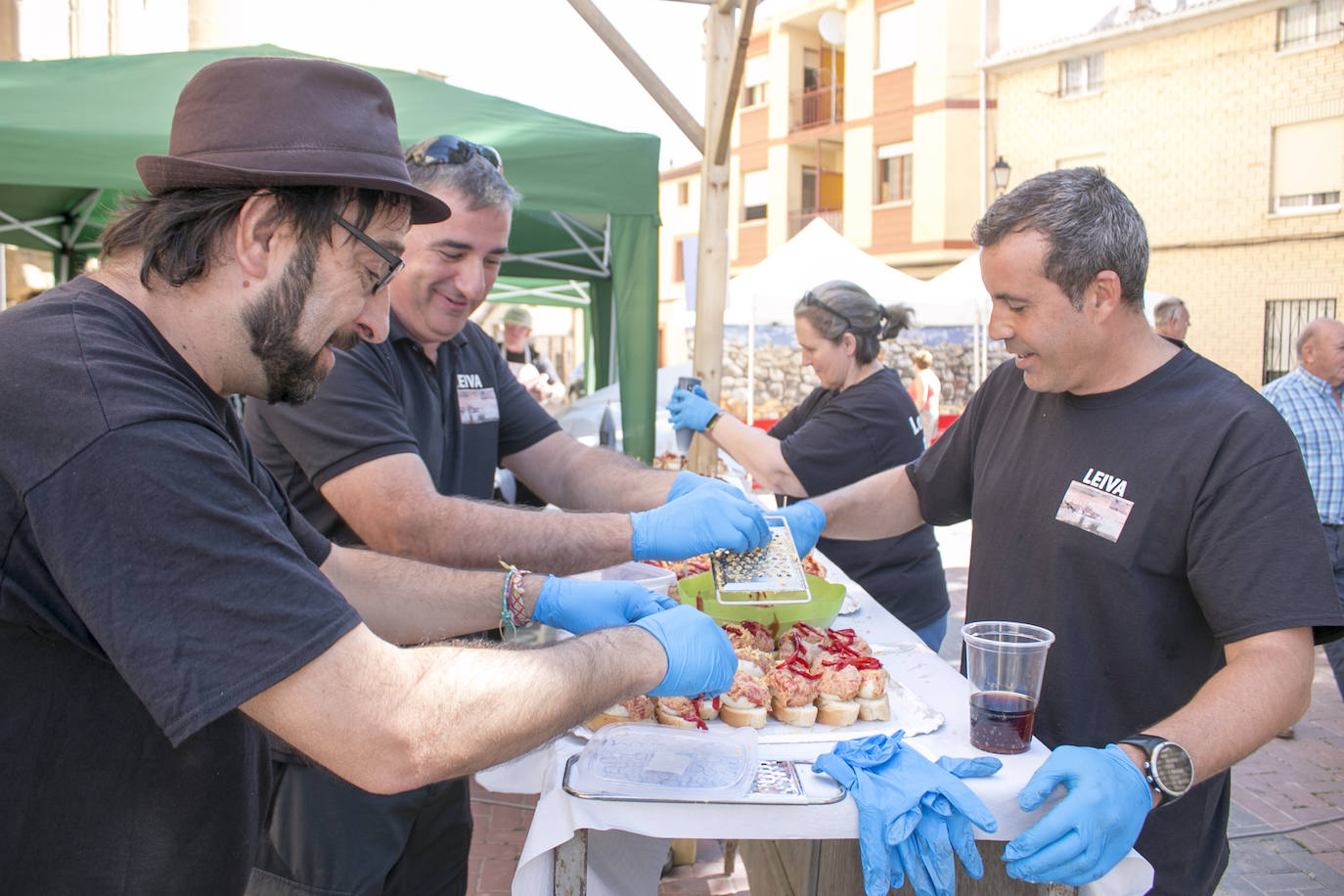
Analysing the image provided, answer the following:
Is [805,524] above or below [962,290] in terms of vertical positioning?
below

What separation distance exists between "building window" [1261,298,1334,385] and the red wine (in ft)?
63.5

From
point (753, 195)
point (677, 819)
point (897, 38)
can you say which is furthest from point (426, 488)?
point (753, 195)

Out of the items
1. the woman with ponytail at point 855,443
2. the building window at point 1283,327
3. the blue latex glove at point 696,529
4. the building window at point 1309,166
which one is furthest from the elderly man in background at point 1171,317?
the building window at point 1309,166

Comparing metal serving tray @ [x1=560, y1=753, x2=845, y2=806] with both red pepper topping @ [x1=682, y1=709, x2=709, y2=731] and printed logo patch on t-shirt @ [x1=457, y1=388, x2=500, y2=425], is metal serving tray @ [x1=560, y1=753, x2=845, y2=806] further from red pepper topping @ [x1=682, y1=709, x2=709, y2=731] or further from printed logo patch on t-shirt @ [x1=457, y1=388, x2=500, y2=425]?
printed logo patch on t-shirt @ [x1=457, y1=388, x2=500, y2=425]

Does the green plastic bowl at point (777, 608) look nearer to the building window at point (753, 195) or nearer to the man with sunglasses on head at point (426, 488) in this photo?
the man with sunglasses on head at point (426, 488)

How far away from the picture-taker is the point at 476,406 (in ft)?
9.55

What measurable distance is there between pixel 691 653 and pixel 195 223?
3.25 ft

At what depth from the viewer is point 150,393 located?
3.60 feet

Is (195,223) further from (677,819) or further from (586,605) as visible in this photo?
(677,819)

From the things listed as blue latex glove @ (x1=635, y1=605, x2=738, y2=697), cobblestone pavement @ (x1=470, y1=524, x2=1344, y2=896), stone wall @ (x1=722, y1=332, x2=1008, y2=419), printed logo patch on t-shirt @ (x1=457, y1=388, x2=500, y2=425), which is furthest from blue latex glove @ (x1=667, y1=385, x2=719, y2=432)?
stone wall @ (x1=722, y1=332, x2=1008, y2=419)

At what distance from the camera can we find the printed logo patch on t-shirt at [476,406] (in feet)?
9.43

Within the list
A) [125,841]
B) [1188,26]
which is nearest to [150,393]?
[125,841]

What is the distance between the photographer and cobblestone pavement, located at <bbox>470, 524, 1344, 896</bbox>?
356 cm

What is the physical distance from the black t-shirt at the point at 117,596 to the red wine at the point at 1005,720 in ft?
3.89
